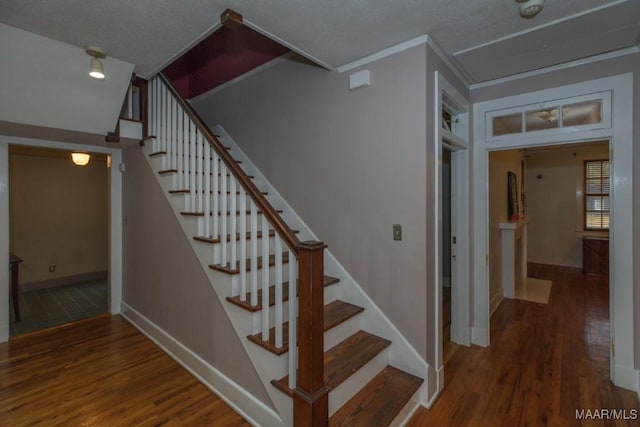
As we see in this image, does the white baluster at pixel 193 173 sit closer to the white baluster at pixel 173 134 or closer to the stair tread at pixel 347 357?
the white baluster at pixel 173 134

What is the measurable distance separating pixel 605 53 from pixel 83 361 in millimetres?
5155

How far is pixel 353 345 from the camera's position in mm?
2283

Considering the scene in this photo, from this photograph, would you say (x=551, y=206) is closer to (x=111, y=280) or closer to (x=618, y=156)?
(x=618, y=156)

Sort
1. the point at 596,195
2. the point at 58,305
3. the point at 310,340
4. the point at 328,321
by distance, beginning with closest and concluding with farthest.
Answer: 1. the point at 310,340
2. the point at 328,321
3. the point at 58,305
4. the point at 596,195

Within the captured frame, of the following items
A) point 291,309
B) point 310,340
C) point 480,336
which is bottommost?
point 480,336

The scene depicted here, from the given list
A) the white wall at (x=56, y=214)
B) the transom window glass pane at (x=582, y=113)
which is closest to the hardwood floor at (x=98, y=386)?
the white wall at (x=56, y=214)

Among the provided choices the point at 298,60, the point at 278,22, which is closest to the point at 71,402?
the point at 278,22

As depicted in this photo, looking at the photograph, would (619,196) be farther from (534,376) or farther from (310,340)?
(310,340)

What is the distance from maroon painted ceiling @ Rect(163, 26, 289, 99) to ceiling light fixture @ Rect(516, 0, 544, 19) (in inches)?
80.5

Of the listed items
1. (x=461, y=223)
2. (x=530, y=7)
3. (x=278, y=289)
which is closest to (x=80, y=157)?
(x=278, y=289)

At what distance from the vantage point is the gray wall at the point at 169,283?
2234 mm

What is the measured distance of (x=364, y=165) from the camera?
244cm

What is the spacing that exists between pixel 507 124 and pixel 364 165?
1599 millimetres

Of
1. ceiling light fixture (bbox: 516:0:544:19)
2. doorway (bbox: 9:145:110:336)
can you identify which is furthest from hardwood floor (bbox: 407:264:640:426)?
doorway (bbox: 9:145:110:336)
